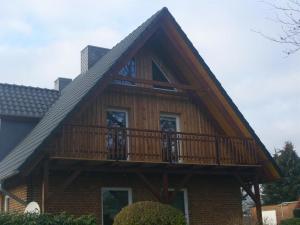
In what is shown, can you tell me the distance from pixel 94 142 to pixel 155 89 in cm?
332

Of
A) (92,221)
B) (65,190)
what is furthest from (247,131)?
(92,221)

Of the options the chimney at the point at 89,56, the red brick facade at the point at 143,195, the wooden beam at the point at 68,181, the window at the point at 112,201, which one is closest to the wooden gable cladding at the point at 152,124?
the wooden beam at the point at 68,181

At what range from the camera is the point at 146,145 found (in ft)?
52.3

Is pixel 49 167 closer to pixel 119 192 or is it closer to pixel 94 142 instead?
pixel 94 142

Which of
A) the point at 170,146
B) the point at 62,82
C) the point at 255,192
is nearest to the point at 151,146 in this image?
the point at 170,146

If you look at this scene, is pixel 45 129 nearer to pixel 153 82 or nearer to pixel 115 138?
pixel 115 138

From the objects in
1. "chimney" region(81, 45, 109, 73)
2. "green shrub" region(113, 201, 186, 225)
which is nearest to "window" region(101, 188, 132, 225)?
"green shrub" region(113, 201, 186, 225)

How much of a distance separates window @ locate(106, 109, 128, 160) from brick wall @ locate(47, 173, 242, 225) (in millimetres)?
921

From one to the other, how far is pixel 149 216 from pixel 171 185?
18.0ft

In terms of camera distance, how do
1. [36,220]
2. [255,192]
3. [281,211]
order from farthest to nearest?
[281,211] < [255,192] < [36,220]

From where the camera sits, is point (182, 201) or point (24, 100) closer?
point (182, 201)

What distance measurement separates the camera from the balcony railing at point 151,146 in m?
14.2

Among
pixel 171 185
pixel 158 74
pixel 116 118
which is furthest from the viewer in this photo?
pixel 158 74

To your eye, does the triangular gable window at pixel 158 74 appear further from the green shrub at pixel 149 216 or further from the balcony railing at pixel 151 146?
the green shrub at pixel 149 216
